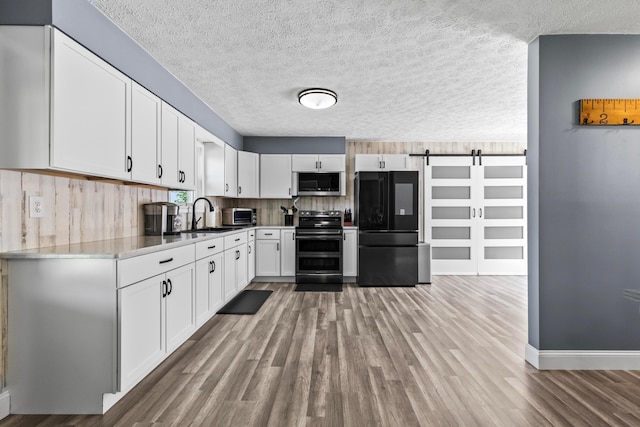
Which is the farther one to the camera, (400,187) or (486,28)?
(400,187)

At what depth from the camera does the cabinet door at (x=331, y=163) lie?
18.4ft

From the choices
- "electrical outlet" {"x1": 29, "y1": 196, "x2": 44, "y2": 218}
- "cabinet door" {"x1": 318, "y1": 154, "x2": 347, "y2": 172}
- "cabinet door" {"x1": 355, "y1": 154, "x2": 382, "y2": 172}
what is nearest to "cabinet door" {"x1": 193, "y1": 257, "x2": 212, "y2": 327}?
"electrical outlet" {"x1": 29, "y1": 196, "x2": 44, "y2": 218}

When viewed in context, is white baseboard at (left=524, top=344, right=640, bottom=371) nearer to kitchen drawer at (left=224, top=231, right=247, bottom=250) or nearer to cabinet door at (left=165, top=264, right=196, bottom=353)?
cabinet door at (left=165, top=264, right=196, bottom=353)

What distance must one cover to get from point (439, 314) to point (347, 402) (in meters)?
2.07

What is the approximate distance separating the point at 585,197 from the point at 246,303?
3.46 m

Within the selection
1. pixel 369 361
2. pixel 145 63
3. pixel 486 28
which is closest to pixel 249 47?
pixel 145 63

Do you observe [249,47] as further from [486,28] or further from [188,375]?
[188,375]

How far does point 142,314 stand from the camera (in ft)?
6.96

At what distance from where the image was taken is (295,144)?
18.7ft

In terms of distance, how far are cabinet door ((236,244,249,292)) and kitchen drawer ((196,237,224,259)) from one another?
2.23 feet

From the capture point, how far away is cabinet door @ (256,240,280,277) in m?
5.30

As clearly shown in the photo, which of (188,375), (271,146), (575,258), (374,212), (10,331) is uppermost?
(271,146)

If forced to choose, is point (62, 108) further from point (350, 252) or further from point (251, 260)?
point (350, 252)

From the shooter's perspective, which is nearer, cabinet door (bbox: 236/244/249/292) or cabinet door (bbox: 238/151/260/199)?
cabinet door (bbox: 236/244/249/292)
